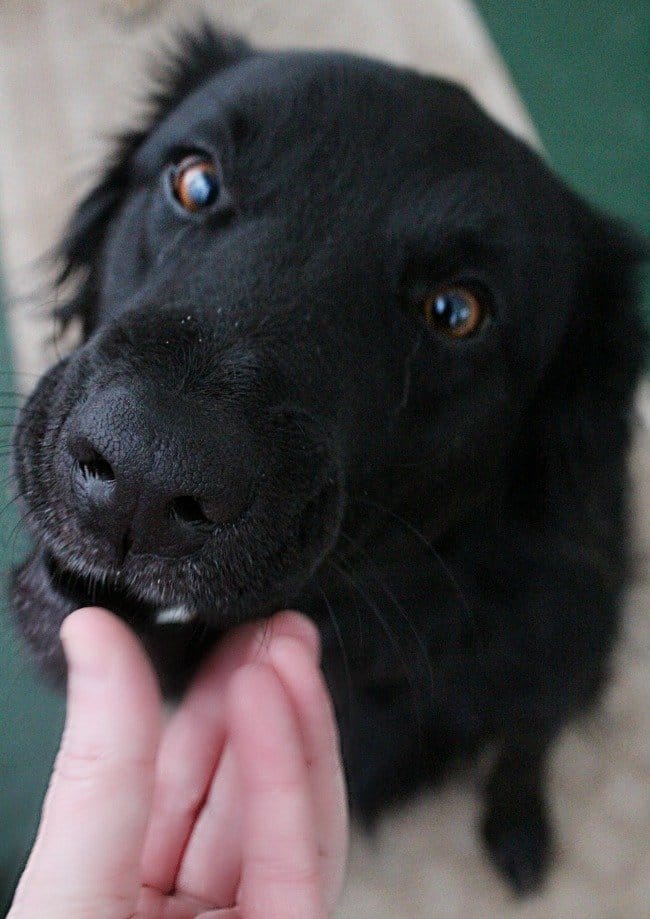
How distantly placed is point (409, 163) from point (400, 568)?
44 cm

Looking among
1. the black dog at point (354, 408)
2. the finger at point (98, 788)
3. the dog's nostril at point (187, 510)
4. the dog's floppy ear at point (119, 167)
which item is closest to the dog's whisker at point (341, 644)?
the black dog at point (354, 408)

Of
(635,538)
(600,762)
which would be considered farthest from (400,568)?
(600,762)

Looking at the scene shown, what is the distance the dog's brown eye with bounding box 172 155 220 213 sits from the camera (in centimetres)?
92

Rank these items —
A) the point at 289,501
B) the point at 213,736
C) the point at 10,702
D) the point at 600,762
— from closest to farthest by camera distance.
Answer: the point at 289,501, the point at 213,736, the point at 10,702, the point at 600,762

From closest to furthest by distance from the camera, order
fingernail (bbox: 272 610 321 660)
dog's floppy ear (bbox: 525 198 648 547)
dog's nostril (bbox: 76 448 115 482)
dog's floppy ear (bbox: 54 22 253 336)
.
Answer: dog's nostril (bbox: 76 448 115 482)
fingernail (bbox: 272 610 321 660)
dog's floppy ear (bbox: 525 198 648 547)
dog's floppy ear (bbox: 54 22 253 336)

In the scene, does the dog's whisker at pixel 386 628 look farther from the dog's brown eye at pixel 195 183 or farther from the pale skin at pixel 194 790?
the dog's brown eye at pixel 195 183

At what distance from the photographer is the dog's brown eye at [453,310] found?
2.90 ft

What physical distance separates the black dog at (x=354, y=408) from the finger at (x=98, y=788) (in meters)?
0.12

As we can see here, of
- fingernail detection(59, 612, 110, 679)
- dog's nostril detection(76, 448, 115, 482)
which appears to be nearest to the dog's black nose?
dog's nostril detection(76, 448, 115, 482)

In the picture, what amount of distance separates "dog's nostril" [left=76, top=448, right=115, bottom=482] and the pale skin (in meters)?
0.10

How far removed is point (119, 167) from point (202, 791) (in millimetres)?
784

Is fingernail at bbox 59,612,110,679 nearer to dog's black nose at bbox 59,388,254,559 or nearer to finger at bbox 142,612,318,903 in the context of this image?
dog's black nose at bbox 59,388,254,559

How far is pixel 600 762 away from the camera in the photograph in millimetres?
1458

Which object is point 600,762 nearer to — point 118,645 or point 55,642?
point 55,642
